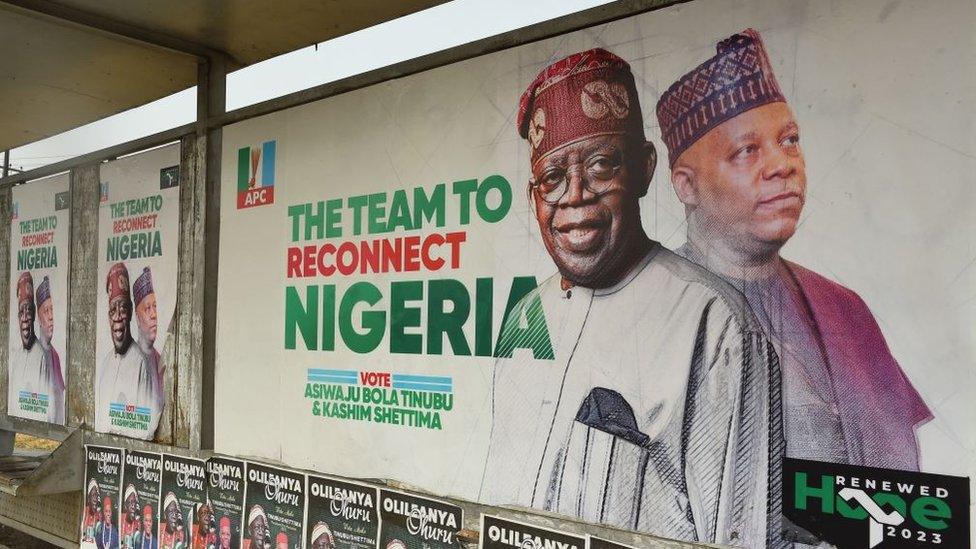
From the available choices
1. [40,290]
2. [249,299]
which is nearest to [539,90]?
[249,299]

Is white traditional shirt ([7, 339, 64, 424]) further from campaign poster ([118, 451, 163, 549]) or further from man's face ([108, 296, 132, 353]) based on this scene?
campaign poster ([118, 451, 163, 549])

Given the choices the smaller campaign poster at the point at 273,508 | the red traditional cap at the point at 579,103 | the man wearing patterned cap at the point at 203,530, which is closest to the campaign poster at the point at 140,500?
the man wearing patterned cap at the point at 203,530

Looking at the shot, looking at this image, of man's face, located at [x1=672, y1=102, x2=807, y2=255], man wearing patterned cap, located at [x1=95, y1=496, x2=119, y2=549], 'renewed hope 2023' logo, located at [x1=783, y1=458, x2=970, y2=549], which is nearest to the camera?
'renewed hope 2023' logo, located at [x1=783, y1=458, x2=970, y2=549]

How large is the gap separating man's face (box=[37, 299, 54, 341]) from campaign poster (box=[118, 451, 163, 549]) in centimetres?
115

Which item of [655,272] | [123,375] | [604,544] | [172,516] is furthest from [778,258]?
[123,375]

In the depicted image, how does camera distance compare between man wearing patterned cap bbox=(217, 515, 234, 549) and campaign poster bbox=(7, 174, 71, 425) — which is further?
campaign poster bbox=(7, 174, 71, 425)

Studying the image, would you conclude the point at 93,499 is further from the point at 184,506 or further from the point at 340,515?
the point at 340,515

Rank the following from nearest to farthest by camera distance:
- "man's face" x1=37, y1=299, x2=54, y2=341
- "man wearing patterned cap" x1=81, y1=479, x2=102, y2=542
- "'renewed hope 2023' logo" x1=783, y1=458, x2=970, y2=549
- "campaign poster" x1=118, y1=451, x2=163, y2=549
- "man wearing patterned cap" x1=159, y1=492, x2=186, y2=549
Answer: "'renewed hope 2023' logo" x1=783, y1=458, x2=970, y2=549, "man wearing patterned cap" x1=159, y1=492, x2=186, y2=549, "campaign poster" x1=118, y1=451, x2=163, y2=549, "man wearing patterned cap" x1=81, y1=479, x2=102, y2=542, "man's face" x1=37, y1=299, x2=54, y2=341

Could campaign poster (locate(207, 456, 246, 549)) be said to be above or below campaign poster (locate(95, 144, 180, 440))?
below

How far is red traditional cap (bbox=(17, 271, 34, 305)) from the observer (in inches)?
199

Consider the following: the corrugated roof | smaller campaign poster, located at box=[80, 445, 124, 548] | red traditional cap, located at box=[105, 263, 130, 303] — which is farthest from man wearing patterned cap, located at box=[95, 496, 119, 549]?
the corrugated roof

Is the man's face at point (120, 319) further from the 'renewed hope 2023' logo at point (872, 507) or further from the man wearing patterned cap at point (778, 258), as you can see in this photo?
the 'renewed hope 2023' logo at point (872, 507)

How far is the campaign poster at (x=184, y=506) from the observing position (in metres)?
3.71

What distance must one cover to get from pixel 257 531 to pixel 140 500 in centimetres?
Answer: 92
